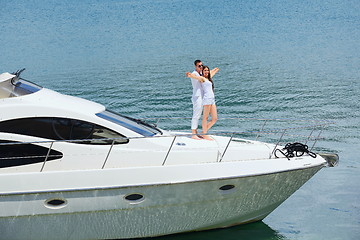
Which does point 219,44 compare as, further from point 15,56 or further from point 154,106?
point 154,106

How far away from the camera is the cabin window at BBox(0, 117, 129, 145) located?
895 centimetres

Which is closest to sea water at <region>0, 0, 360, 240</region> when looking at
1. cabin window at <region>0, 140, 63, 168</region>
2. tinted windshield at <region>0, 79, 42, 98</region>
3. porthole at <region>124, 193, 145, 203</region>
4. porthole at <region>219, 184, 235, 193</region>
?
porthole at <region>219, 184, 235, 193</region>

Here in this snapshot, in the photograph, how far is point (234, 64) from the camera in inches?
1047

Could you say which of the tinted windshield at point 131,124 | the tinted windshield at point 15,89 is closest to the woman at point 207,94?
the tinted windshield at point 131,124

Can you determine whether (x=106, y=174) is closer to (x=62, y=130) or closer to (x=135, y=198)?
(x=135, y=198)

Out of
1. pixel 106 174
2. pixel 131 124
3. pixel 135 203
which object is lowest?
pixel 135 203

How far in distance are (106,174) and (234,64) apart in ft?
60.5

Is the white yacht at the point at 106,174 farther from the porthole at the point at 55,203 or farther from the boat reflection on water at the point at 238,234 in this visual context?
the boat reflection on water at the point at 238,234

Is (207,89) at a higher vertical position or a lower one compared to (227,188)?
higher

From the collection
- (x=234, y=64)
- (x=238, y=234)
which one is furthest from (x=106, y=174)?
(x=234, y=64)

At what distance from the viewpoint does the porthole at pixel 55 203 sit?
880cm

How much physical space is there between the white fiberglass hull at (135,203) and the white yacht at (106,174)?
0.01 m

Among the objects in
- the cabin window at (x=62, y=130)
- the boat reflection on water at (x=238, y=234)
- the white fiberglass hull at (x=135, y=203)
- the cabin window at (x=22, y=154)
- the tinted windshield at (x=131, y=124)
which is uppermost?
the tinted windshield at (x=131, y=124)

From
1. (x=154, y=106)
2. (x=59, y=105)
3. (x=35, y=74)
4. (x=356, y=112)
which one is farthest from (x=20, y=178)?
(x=35, y=74)
